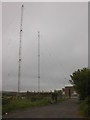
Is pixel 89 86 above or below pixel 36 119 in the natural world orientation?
above

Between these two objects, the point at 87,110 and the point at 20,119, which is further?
the point at 87,110

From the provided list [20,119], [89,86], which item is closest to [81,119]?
[20,119]

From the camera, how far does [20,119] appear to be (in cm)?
1709

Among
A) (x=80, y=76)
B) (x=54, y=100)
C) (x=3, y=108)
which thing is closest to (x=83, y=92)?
(x=80, y=76)

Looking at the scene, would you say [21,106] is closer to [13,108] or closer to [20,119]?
[13,108]

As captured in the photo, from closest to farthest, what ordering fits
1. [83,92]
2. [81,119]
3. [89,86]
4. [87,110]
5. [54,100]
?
[81,119] < [87,110] < [89,86] < [83,92] < [54,100]

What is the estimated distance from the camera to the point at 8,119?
1698 cm

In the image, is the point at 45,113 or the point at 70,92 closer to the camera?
the point at 45,113

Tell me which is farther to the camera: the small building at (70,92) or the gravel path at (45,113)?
the small building at (70,92)

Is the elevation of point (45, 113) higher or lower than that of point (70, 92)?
higher

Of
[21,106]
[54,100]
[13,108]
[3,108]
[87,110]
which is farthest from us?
[54,100]

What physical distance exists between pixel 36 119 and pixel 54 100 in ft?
85.8

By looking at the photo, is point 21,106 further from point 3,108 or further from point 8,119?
point 8,119

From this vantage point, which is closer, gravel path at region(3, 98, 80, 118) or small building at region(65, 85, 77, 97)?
gravel path at region(3, 98, 80, 118)
